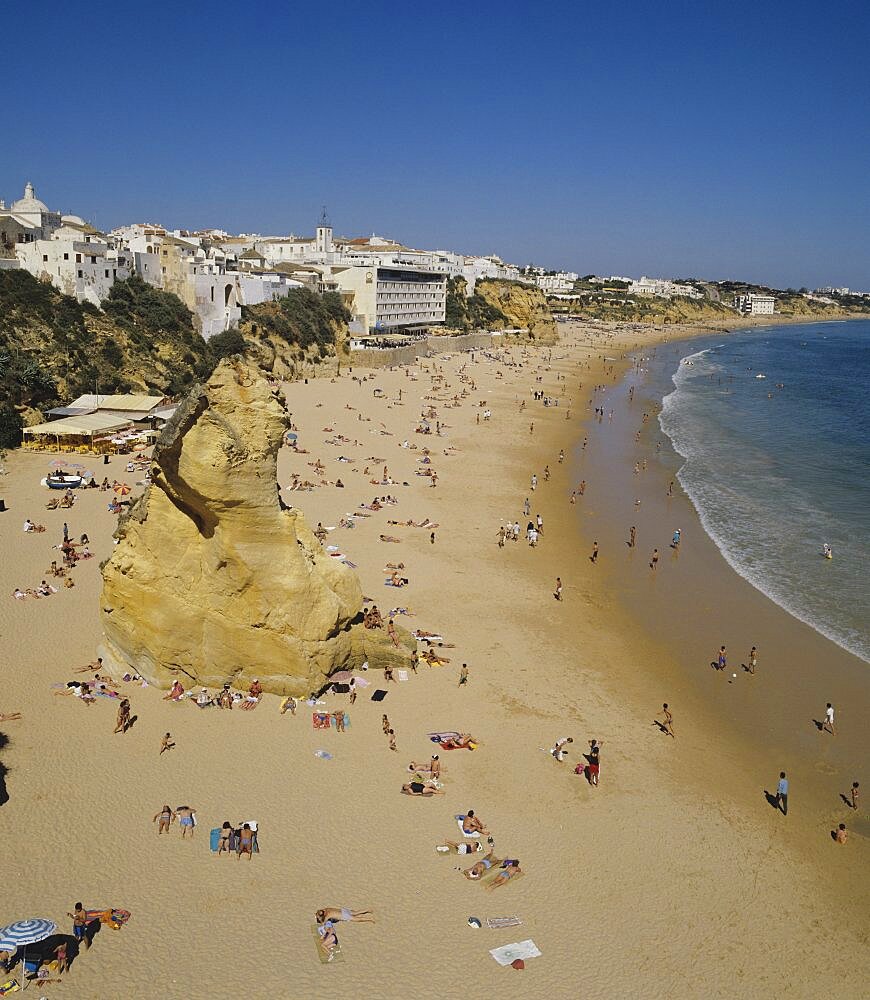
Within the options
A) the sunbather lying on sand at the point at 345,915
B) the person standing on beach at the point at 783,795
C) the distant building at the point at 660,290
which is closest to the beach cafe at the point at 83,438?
the sunbather lying on sand at the point at 345,915

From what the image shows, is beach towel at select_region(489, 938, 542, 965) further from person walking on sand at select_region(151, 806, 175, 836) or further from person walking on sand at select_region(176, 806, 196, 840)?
person walking on sand at select_region(151, 806, 175, 836)

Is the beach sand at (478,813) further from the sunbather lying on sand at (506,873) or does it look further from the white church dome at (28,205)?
the white church dome at (28,205)

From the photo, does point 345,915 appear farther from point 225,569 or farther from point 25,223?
point 25,223

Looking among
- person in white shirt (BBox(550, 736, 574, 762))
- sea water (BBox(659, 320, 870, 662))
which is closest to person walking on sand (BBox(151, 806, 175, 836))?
person in white shirt (BBox(550, 736, 574, 762))

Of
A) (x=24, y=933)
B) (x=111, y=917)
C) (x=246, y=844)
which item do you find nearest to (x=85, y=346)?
(x=246, y=844)

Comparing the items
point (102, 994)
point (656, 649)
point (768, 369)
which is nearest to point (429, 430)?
point (656, 649)

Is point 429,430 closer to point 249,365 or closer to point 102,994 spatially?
point 249,365
